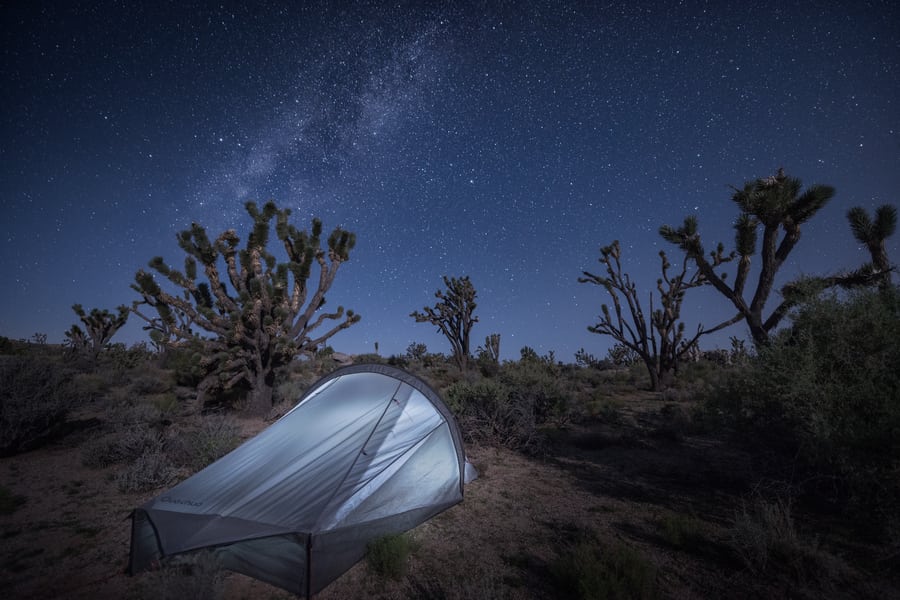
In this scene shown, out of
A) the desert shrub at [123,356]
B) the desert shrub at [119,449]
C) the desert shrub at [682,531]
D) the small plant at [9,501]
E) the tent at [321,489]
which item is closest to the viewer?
the tent at [321,489]

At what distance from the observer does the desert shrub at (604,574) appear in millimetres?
2939

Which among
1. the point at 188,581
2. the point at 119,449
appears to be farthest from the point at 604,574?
the point at 119,449

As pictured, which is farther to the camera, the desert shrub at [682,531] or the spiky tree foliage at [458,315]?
the spiky tree foliage at [458,315]

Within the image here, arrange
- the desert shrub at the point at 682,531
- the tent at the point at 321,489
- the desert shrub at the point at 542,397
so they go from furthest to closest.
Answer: the desert shrub at the point at 542,397
the desert shrub at the point at 682,531
the tent at the point at 321,489

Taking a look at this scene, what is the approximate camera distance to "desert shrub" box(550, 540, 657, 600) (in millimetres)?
2939

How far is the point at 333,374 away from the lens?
6070mm

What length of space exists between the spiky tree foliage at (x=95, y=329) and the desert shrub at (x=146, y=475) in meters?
23.1

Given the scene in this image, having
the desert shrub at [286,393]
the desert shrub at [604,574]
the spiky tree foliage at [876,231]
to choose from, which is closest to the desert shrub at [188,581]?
the desert shrub at [604,574]

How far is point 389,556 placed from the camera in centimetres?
360

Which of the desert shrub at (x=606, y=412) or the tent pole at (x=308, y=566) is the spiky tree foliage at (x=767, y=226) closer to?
the desert shrub at (x=606, y=412)

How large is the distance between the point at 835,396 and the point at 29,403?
13.1m

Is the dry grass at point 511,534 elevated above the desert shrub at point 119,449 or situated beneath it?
situated beneath

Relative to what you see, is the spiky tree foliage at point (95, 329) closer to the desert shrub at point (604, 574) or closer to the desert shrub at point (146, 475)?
the desert shrub at point (146, 475)

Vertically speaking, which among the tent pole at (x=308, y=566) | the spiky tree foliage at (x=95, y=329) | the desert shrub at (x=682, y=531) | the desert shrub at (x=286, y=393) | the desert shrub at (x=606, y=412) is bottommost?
the desert shrub at (x=682, y=531)
